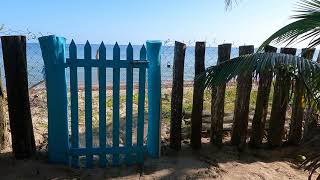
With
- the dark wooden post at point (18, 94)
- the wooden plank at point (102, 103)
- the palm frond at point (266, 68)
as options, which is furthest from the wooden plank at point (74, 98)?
the palm frond at point (266, 68)

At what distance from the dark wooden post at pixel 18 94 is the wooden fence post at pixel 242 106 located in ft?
8.77

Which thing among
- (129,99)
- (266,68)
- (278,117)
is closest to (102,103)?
(129,99)

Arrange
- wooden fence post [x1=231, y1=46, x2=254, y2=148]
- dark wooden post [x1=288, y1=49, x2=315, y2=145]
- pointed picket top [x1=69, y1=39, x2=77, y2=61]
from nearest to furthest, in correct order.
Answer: pointed picket top [x1=69, y1=39, x2=77, y2=61], wooden fence post [x1=231, y1=46, x2=254, y2=148], dark wooden post [x1=288, y1=49, x2=315, y2=145]

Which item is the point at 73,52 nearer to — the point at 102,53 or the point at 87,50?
the point at 87,50

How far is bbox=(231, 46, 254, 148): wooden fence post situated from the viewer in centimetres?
527

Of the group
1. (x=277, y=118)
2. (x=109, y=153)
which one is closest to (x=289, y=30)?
(x=277, y=118)

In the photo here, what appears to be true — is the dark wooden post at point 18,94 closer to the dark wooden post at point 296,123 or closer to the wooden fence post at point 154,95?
the wooden fence post at point 154,95

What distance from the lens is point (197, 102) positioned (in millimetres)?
5316

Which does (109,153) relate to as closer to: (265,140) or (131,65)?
(131,65)

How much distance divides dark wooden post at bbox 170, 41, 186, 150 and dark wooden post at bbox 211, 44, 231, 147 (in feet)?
1.55

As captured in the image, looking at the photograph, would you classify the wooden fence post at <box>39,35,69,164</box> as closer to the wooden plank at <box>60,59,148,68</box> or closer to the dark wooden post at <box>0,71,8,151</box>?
the wooden plank at <box>60,59,148,68</box>

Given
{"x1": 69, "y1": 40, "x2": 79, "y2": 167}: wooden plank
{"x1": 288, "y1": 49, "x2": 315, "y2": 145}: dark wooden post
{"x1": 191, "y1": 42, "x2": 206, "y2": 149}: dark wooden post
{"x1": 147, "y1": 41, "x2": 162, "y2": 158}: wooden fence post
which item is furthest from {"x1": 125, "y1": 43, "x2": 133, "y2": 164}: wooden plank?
{"x1": 288, "y1": 49, "x2": 315, "y2": 145}: dark wooden post

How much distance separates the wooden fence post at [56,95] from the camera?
464 cm

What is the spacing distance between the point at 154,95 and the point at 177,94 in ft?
1.36
